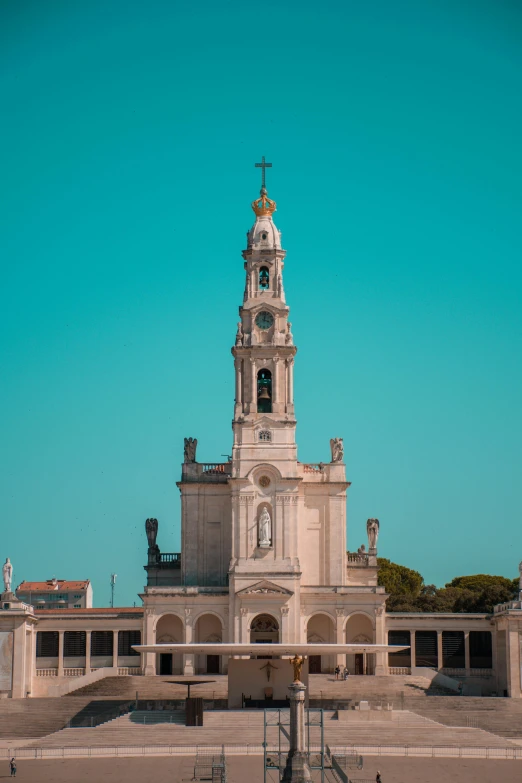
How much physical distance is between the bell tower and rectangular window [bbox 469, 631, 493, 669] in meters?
15.1

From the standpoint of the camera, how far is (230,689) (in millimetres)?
65812

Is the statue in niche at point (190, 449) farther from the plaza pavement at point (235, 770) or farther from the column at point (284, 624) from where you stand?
the plaza pavement at point (235, 770)

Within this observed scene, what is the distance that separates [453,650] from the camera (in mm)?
81812

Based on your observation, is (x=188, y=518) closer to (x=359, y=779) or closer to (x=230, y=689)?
Result: (x=230, y=689)

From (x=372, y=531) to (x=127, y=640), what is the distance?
1644 centimetres

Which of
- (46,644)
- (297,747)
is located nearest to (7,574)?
(46,644)

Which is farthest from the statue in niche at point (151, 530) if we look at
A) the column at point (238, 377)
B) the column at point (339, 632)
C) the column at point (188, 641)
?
the column at point (339, 632)

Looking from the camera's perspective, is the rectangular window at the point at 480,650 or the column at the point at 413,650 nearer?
the column at the point at 413,650

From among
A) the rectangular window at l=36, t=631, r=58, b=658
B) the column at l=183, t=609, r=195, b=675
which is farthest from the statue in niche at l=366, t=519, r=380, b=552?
the rectangular window at l=36, t=631, r=58, b=658

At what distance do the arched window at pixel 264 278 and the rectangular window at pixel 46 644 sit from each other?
24.4 metres

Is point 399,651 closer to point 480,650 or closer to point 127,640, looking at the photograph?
point 480,650

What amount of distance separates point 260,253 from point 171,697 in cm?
2778

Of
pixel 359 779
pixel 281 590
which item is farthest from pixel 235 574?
pixel 359 779

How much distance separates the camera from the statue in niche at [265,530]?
257 ft
